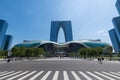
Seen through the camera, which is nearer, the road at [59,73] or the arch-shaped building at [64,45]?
the road at [59,73]

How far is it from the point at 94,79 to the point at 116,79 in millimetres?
1371

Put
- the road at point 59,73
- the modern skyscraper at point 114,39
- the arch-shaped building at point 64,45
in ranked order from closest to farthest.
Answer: the road at point 59,73
the modern skyscraper at point 114,39
the arch-shaped building at point 64,45

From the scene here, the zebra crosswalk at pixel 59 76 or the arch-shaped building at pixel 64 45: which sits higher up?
the arch-shaped building at pixel 64 45

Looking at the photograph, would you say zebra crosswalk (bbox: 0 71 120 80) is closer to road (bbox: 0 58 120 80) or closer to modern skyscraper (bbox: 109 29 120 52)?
road (bbox: 0 58 120 80)

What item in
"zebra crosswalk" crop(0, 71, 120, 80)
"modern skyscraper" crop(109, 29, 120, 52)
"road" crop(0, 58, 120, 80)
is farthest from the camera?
"modern skyscraper" crop(109, 29, 120, 52)

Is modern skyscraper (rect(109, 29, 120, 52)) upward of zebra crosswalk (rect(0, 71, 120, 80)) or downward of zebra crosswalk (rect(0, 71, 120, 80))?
upward

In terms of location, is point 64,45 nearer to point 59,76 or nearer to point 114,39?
point 114,39

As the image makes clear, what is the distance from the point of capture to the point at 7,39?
19925cm

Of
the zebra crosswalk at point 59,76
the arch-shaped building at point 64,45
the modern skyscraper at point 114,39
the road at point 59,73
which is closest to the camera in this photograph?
the zebra crosswalk at point 59,76

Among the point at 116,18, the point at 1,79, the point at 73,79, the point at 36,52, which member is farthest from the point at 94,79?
the point at 116,18

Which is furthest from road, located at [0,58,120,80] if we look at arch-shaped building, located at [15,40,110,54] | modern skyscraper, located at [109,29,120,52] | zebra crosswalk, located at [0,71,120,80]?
modern skyscraper, located at [109,29,120,52]

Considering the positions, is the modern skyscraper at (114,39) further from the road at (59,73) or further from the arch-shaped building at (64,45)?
the road at (59,73)

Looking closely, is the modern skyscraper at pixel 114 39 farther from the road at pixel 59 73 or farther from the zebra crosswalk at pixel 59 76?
the zebra crosswalk at pixel 59 76

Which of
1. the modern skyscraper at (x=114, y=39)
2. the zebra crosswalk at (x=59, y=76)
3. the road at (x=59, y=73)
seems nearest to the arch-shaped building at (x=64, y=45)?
the modern skyscraper at (x=114, y=39)
